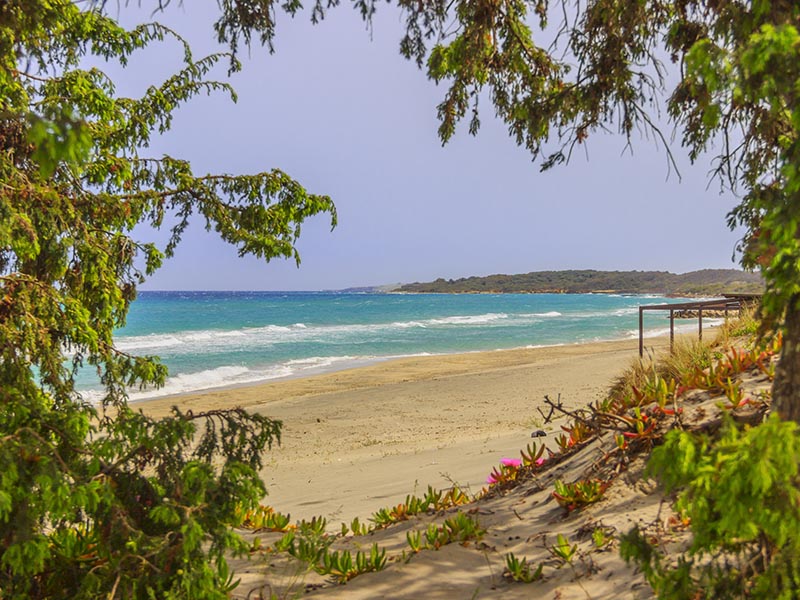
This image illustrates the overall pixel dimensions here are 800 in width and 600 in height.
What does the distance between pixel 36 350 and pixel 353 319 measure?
5478 centimetres

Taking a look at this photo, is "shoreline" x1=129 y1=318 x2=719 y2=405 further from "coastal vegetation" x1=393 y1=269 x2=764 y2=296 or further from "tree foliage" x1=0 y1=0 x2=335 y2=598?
"coastal vegetation" x1=393 y1=269 x2=764 y2=296

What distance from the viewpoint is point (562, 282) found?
17138cm

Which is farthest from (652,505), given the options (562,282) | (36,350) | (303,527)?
(562,282)

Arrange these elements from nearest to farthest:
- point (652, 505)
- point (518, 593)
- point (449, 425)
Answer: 1. point (518, 593)
2. point (652, 505)
3. point (449, 425)

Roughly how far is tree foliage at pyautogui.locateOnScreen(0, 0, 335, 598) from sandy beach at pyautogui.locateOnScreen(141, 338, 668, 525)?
3238 millimetres

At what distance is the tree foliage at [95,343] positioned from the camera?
253cm

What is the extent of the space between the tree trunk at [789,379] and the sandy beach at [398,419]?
160 inches

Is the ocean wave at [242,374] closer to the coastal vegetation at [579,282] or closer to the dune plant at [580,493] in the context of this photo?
the dune plant at [580,493]

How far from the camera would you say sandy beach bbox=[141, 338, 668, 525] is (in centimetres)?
721

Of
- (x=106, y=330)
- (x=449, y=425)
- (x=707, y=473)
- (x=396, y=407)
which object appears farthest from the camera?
(x=396, y=407)

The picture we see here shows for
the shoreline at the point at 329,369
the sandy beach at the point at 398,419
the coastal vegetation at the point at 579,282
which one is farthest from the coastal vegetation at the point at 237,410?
the coastal vegetation at the point at 579,282

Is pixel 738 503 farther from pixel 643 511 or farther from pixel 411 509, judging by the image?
pixel 411 509

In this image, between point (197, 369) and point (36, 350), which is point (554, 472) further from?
point (197, 369)

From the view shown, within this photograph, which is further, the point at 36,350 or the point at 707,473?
the point at 36,350
